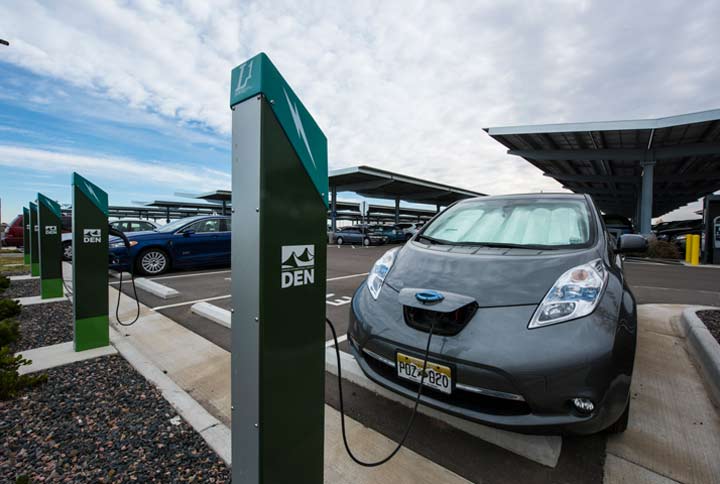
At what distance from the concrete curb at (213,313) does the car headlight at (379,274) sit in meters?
2.01

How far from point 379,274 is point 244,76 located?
1600mm

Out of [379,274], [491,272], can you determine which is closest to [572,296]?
[491,272]

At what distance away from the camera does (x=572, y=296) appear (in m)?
1.73

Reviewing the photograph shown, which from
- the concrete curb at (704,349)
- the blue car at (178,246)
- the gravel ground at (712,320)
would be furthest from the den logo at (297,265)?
the blue car at (178,246)

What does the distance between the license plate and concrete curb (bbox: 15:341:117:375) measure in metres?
2.54

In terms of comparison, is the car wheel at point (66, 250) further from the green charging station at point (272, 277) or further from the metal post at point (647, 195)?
the metal post at point (647, 195)

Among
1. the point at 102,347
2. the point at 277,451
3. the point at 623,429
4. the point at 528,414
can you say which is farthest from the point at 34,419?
the point at 623,429

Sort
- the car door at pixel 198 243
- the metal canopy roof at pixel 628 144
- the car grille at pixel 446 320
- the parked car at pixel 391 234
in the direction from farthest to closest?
the parked car at pixel 391 234
the metal canopy roof at pixel 628 144
the car door at pixel 198 243
the car grille at pixel 446 320

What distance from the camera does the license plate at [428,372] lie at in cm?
162

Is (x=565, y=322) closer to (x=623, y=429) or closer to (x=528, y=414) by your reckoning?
(x=528, y=414)

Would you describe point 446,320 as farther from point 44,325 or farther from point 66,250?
point 66,250

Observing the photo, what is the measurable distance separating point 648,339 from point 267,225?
3920mm

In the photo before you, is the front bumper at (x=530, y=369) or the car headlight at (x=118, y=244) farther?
the car headlight at (x=118, y=244)

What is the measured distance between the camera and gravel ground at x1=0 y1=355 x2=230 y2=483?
4.97 feet
